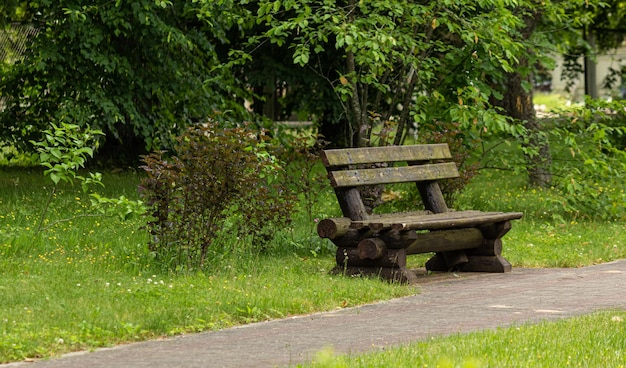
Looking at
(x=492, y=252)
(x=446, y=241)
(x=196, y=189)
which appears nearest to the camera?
(x=196, y=189)

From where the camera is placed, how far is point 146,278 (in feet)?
32.4

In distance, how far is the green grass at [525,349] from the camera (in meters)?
6.70

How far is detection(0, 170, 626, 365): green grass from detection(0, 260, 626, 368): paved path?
9.3 inches

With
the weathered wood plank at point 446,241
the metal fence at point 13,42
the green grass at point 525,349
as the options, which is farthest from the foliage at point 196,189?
the metal fence at point 13,42

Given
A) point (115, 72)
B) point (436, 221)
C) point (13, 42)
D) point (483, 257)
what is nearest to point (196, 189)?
point (436, 221)

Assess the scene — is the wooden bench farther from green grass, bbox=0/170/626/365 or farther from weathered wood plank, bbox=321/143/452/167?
green grass, bbox=0/170/626/365

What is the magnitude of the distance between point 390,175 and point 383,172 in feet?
0.31

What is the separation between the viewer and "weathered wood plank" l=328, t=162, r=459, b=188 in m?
10.8

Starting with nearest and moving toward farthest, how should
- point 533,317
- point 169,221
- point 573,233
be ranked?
point 533,317
point 169,221
point 573,233

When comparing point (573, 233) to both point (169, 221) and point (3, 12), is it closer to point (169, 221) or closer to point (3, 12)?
point (169, 221)

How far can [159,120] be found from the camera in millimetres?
18609

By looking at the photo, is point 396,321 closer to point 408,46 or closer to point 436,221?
point 436,221

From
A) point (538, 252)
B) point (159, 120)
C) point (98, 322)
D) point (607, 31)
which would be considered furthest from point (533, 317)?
point (607, 31)

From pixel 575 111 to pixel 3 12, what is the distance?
884cm
